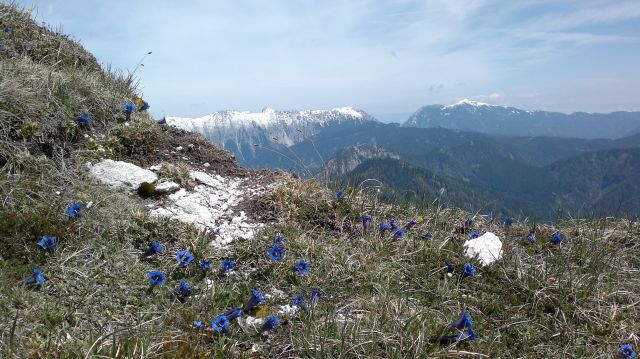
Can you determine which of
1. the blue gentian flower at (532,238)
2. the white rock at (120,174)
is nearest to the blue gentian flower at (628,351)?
the blue gentian flower at (532,238)

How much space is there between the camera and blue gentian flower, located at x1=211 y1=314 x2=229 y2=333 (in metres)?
Answer: 3.45

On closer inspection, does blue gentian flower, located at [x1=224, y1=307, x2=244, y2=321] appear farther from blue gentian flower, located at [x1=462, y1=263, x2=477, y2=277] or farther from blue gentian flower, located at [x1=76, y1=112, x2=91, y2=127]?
blue gentian flower, located at [x1=76, y1=112, x2=91, y2=127]

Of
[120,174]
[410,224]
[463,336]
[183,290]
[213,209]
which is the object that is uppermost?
[120,174]

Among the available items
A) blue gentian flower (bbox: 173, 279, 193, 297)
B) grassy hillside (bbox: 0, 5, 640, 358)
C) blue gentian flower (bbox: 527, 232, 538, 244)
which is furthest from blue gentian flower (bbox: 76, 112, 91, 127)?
blue gentian flower (bbox: 527, 232, 538, 244)

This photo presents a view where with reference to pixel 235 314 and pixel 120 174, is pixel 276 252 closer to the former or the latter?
pixel 235 314

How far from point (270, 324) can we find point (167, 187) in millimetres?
3494

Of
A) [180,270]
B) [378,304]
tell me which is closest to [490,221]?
[378,304]

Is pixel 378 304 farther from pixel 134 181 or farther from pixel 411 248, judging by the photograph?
pixel 134 181

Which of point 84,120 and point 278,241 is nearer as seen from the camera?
point 278,241

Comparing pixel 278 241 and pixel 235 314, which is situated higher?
pixel 278 241

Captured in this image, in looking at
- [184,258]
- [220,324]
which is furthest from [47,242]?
[220,324]

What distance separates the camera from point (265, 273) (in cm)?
494

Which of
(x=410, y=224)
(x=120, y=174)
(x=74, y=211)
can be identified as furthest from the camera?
(x=120, y=174)

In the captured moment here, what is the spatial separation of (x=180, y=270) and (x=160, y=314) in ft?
3.13
